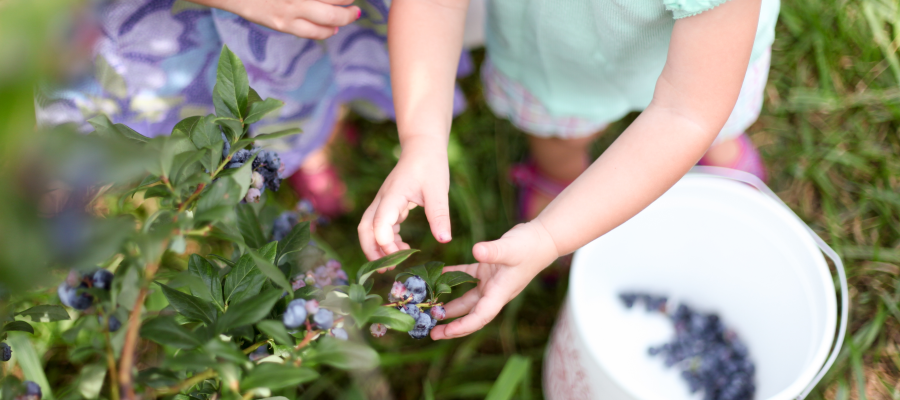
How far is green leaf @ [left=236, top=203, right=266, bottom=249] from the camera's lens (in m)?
0.65

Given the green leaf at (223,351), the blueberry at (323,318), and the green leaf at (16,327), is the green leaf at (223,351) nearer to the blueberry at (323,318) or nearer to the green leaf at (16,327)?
the blueberry at (323,318)

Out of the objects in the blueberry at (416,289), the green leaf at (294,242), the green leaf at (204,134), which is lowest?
the blueberry at (416,289)

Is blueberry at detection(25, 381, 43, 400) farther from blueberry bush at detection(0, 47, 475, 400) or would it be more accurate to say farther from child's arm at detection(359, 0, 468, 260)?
child's arm at detection(359, 0, 468, 260)

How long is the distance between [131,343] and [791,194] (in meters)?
1.45

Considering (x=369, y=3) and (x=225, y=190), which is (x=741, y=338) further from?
(x=225, y=190)

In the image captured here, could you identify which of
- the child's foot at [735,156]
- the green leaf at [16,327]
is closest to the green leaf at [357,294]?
the green leaf at [16,327]

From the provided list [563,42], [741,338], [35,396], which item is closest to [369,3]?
[563,42]

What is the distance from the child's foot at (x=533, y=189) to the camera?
138 centimetres

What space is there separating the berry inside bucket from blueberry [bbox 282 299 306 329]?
0.53m

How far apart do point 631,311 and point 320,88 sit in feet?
2.63

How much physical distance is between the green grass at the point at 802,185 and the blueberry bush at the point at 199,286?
25.3 inches

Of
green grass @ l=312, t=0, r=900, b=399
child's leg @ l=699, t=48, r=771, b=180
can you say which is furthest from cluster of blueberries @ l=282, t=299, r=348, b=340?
child's leg @ l=699, t=48, r=771, b=180

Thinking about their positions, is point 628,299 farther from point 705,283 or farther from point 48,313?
point 48,313

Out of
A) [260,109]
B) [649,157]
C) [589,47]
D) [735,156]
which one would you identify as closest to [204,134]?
[260,109]
